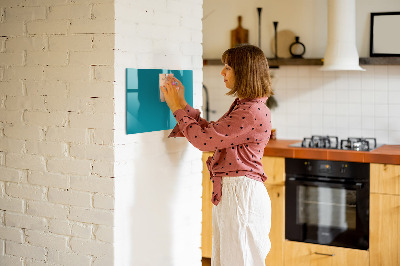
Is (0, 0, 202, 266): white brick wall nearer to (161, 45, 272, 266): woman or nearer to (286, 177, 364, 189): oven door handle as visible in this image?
(161, 45, 272, 266): woman

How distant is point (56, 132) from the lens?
266cm

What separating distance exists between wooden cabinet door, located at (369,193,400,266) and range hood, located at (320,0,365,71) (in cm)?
101

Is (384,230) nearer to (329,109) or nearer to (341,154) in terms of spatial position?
(341,154)

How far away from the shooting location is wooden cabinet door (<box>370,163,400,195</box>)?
3.82m

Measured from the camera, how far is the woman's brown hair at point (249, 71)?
2.60 meters

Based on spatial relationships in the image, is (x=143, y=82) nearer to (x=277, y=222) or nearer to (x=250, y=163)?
(x=250, y=163)

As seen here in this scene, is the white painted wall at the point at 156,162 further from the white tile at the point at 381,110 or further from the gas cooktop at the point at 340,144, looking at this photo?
the white tile at the point at 381,110

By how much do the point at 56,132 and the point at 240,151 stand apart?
2.78ft

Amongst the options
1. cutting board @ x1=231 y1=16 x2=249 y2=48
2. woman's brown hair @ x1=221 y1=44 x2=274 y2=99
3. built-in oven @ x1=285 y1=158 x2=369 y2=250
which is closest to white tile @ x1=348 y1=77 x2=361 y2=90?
built-in oven @ x1=285 y1=158 x2=369 y2=250

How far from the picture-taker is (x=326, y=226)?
13.6 feet

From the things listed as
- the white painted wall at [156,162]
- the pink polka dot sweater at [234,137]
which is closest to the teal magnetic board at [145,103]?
the white painted wall at [156,162]

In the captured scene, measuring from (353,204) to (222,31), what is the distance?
6.34 feet

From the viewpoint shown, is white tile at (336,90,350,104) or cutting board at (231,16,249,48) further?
cutting board at (231,16,249,48)

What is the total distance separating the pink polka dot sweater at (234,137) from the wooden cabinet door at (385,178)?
1.44 m
